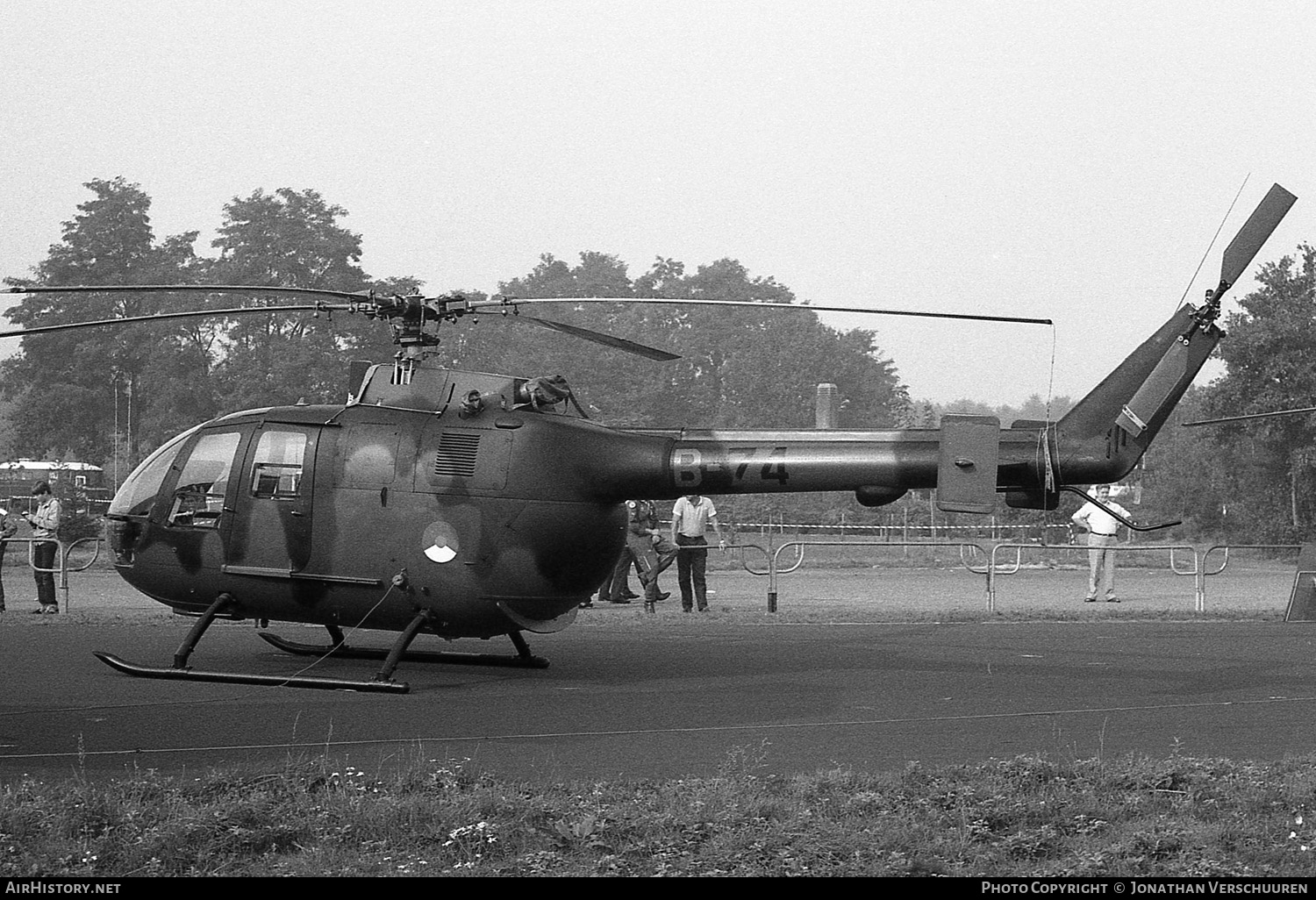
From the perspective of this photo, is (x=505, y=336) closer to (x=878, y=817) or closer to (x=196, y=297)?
(x=196, y=297)

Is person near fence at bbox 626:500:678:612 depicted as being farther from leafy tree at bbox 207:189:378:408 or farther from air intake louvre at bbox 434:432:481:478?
leafy tree at bbox 207:189:378:408

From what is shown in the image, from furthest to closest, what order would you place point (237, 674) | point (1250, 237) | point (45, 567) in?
point (45, 567) < point (237, 674) < point (1250, 237)

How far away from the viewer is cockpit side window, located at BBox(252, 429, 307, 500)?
38.4 ft

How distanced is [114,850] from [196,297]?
47.8 m

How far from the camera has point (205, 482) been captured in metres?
12.1

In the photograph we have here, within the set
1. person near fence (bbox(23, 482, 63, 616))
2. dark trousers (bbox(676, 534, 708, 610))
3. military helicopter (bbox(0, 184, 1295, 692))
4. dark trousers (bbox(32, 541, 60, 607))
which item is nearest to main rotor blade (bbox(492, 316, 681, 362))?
military helicopter (bbox(0, 184, 1295, 692))

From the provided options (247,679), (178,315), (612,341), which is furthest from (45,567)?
(612,341)

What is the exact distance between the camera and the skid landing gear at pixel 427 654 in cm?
1253

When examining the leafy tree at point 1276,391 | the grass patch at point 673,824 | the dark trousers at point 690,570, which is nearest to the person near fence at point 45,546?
the dark trousers at point 690,570

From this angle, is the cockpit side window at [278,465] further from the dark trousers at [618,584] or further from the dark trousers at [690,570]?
the dark trousers at [618,584]

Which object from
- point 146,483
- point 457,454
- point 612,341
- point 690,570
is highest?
point 612,341

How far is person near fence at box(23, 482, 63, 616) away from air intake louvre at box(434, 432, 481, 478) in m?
9.20

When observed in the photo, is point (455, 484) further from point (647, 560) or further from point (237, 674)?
point (647, 560)

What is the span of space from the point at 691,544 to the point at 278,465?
8425mm
